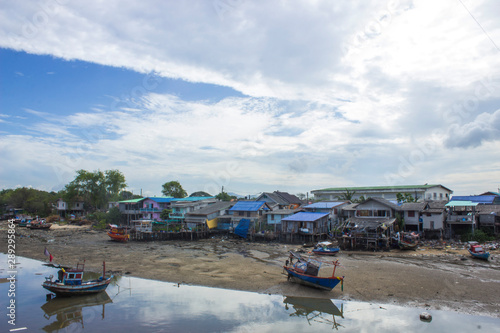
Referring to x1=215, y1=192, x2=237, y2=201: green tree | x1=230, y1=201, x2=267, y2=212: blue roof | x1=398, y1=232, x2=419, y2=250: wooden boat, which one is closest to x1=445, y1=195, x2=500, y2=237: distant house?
x1=398, y1=232, x2=419, y2=250: wooden boat

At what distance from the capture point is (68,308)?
1959 cm

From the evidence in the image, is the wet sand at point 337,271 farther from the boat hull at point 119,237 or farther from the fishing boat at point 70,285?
the fishing boat at point 70,285

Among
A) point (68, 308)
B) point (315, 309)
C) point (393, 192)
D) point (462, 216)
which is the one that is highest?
point (393, 192)

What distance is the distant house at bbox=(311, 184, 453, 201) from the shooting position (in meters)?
61.2

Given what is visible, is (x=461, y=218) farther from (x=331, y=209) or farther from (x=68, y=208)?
(x=68, y=208)

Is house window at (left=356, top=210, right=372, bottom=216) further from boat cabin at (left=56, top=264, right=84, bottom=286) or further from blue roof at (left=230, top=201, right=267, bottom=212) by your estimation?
boat cabin at (left=56, top=264, right=84, bottom=286)

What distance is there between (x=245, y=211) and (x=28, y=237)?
3561cm

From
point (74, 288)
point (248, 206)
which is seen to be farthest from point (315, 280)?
point (248, 206)

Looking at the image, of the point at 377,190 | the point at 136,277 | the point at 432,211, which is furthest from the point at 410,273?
the point at 377,190

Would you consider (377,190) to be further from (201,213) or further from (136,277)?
(136,277)

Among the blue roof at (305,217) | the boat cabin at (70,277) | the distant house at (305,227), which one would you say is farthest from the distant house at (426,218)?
the boat cabin at (70,277)

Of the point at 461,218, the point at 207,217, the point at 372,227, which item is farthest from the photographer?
the point at 207,217

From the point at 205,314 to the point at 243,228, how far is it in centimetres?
3067

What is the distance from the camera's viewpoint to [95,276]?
88.1ft
